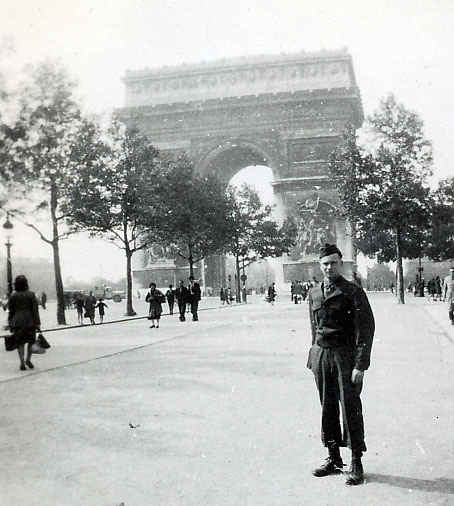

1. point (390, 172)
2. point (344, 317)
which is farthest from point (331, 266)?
point (390, 172)

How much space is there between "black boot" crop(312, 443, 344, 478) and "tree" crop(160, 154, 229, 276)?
28.8m

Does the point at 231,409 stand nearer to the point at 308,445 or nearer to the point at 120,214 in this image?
the point at 308,445

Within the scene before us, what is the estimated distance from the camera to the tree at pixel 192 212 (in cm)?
3488

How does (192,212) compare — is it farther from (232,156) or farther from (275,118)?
(232,156)

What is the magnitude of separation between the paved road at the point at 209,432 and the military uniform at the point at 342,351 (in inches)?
14.1

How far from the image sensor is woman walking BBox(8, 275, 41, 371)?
11414mm

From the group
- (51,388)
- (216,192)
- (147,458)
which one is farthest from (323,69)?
(147,458)

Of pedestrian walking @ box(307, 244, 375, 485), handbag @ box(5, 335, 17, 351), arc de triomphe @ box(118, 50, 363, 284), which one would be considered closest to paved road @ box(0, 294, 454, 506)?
pedestrian walking @ box(307, 244, 375, 485)

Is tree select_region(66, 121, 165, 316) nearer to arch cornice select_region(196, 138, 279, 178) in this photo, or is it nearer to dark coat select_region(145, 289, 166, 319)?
dark coat select_region(145, 289, 166, 319)

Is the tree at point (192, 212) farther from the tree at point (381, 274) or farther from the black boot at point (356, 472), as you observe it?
the tree at point (381, 274)

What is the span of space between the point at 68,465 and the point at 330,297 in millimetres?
2331

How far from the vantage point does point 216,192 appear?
4425 centimetres

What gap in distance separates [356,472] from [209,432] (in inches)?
75.0

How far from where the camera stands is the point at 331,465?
198 inches
